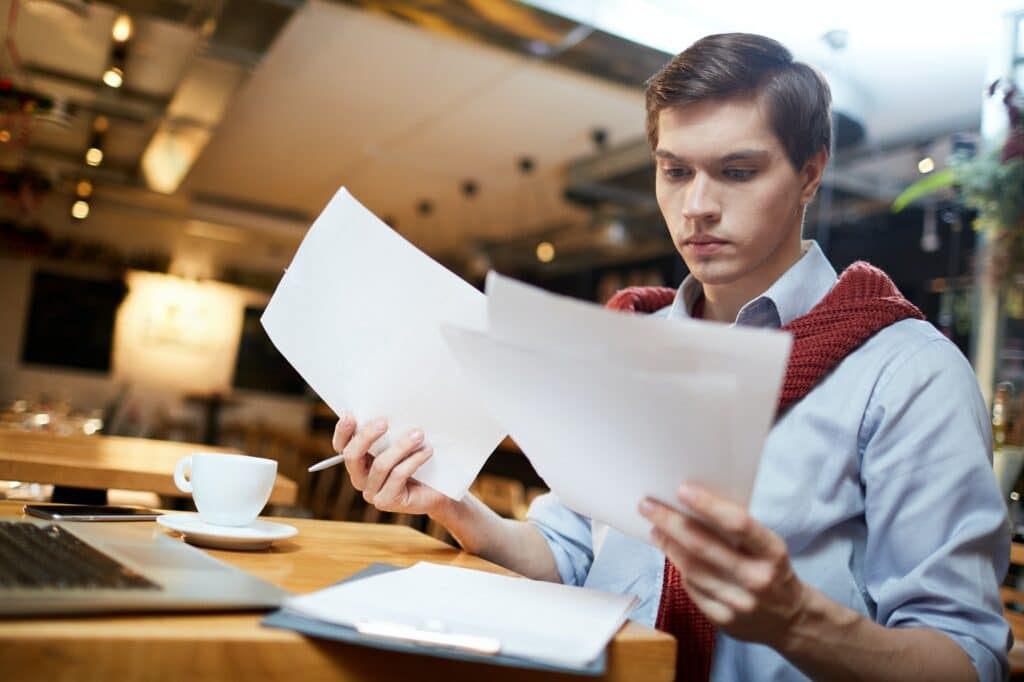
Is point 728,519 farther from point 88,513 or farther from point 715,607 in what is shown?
point 88,513

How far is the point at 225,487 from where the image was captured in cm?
105

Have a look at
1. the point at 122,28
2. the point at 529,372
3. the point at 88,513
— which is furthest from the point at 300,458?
the point at 529,372

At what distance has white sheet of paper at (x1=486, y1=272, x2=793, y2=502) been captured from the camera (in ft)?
2.02

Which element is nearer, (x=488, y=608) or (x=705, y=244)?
(x=488, y=608)

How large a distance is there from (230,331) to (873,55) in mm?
9095

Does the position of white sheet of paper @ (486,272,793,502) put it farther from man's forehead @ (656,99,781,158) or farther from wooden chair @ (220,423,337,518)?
wooden chair @ (220,423,337,518)

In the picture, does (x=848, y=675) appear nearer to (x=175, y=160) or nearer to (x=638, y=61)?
(x=638, y=61)

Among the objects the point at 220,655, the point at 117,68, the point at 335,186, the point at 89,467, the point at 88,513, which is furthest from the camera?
the point at 335,186

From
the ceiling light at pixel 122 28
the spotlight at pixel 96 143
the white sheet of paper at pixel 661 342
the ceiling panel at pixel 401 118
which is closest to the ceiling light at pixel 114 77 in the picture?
the ceiling light at pixel 122 28

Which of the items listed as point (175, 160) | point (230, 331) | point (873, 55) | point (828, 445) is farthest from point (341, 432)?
point (230, 331)

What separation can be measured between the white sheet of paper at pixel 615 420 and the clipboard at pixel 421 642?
0.16 meters

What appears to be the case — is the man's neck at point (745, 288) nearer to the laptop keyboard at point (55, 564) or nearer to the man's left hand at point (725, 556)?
the man's left hand at point (725, 556)

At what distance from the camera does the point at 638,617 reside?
113 cm

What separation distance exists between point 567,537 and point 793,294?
1.57 ft
